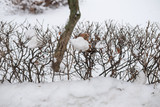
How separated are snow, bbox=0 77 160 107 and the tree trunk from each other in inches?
30.9

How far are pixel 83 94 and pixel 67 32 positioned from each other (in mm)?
1505


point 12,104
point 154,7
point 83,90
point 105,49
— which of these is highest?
point 154,7

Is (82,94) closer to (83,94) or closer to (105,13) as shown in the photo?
(83,94)

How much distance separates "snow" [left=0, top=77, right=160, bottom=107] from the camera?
2.46m

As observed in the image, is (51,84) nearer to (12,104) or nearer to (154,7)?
(12,104)

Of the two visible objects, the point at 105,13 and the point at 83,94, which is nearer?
the point at 83,94

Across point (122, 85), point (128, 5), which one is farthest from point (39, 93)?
point (128, 5)

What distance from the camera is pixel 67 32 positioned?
3.16m

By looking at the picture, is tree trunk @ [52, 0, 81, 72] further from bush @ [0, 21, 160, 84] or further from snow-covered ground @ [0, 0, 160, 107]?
snow-covered ground @ [0, 0, 160, 107]

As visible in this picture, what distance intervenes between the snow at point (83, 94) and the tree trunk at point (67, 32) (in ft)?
Result: 2.58

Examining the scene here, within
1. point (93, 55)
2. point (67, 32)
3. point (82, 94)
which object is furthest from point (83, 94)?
point (67, 32)

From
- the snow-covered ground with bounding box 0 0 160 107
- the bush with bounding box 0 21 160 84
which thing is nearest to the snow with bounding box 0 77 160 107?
the snow-covered ground with bounding box 0 0 160 107

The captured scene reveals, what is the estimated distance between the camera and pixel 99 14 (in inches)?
300

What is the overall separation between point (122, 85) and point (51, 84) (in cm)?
148
